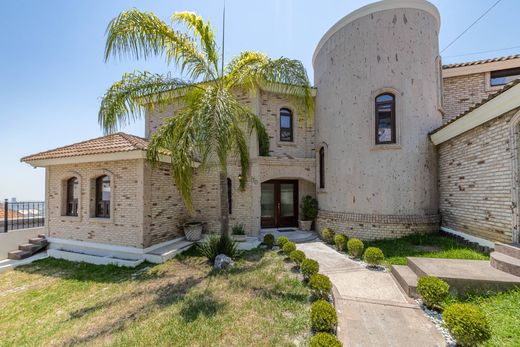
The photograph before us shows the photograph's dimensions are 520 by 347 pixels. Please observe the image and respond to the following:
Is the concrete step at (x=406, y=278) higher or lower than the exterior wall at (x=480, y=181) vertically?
lower

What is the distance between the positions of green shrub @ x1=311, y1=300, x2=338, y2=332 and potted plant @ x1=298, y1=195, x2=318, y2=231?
748 centimetres

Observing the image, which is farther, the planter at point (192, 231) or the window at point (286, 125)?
the window at point (286, 125)

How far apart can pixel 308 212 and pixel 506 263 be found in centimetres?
698

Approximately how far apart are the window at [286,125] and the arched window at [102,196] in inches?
→ 328

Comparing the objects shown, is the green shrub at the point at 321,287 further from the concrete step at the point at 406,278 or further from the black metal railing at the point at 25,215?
the black metal railing at the point at 25,215

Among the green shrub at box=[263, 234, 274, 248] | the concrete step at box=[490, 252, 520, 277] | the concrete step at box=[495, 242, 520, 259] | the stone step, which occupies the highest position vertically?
the concrete step at box=[495, 242, 520, 259]

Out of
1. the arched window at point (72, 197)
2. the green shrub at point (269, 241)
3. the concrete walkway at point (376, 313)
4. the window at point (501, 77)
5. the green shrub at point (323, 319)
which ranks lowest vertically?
the concrete walkway at point (376, 313)

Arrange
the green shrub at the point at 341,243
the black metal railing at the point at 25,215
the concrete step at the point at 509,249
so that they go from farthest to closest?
the black metal railing at the point at 25,215
the green shrub at the point at 341,243
the concrete step at the point at 509,249

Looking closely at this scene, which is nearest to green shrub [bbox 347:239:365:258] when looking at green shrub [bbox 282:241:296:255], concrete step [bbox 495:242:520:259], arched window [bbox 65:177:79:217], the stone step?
green shrub [bbox 282:241:296:255]

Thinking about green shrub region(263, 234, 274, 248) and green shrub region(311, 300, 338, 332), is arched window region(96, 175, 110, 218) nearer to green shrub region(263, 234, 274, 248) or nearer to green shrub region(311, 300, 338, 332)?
green shrub region(263, 234, 274, 248)

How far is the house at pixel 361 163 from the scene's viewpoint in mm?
8211

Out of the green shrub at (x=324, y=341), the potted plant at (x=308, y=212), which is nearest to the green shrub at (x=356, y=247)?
the potted plant at (x=308, y=212)

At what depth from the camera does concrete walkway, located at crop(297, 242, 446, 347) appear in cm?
349

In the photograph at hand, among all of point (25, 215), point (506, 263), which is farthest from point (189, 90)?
point (25, 215)
